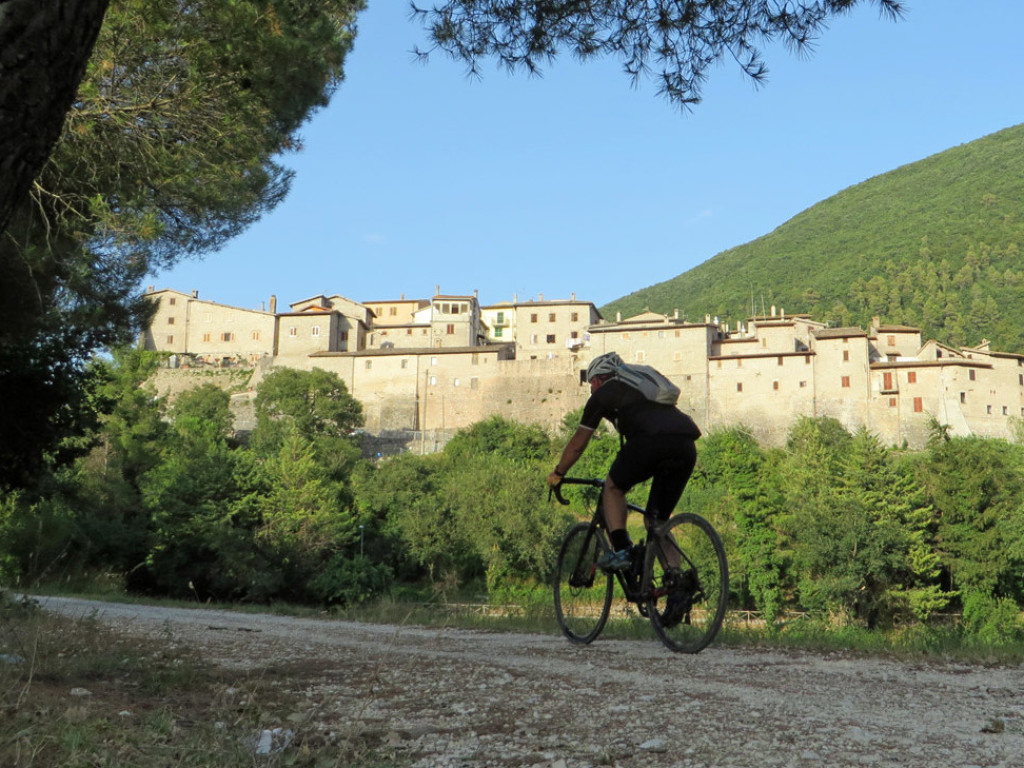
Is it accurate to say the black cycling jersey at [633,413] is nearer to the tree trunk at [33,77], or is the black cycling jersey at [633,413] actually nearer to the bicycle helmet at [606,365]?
the bicycle helmet at [606,365]

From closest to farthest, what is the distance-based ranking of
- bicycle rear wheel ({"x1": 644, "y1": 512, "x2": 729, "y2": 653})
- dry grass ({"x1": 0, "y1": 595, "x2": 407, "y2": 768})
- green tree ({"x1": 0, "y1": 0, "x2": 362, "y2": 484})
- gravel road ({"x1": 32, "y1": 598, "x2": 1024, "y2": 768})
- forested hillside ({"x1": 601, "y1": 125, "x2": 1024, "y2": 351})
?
dry grass ({"x1": 0, "y1": 595, "x2": 407, "y2": 768}), gravel road ({"x1": 32, "y1": 598, "x2": 1024, "y2": 768}), bicycle rear wheel ({"x1": 644, "y1": 512, "x2": 729, "y2": 653}), green tree ({"x1": 0, "y1": 0, "x2": 362, "y2": 484}), forested hillside ({"x1": 601, "y1": 125, "x2": 1024, "y2": 351})

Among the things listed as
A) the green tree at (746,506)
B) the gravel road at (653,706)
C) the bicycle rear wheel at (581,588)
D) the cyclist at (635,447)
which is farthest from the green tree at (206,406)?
the gravel road at (653,706)

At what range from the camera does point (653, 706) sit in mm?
3496

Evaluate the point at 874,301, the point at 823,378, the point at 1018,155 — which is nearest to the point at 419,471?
the point at 823,378

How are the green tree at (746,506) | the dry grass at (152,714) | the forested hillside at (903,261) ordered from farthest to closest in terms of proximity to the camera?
the forested hillside at (903,261)
the green tree at (746,506)
the dry grass at (152,714)

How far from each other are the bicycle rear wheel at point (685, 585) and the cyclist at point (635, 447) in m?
0.17

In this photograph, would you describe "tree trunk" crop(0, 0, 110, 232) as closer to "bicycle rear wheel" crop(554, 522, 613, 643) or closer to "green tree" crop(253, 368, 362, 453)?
"bicycle rear wheel" crop(554, 522, 613, 643)

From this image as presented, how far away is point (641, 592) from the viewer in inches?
214

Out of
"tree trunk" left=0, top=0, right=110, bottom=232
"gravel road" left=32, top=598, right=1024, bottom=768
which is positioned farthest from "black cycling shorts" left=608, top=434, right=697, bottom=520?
"tree trunk" left=0, top=0, right=110, bottom=232

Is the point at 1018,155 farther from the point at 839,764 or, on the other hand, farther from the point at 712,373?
the point at 839,764

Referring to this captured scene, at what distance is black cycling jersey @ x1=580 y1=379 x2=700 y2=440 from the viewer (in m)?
5.27

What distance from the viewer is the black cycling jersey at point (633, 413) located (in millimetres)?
5270

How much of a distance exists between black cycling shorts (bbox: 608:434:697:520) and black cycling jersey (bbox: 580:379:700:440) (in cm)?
4

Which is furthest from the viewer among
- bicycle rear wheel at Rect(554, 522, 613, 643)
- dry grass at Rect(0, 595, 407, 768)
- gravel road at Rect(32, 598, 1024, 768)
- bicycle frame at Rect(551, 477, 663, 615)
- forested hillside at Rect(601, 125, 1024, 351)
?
forested hillside at Rect(601, 125, 1024, 351)
